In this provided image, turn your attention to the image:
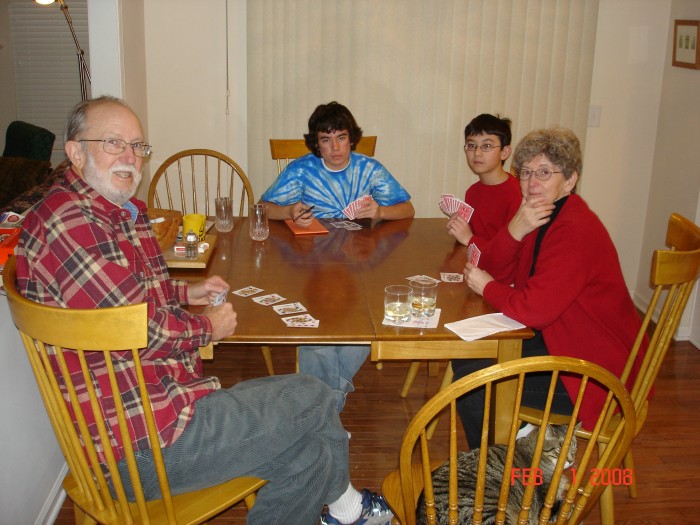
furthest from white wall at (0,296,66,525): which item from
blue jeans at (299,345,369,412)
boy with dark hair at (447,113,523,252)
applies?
boy with dark hair at (447,113,523,252)

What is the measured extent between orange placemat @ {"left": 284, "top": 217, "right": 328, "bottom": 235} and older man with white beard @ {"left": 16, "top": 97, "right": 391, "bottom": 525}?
95 centimetres

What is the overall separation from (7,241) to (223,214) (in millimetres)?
846

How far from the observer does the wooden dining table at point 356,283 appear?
1.94 m

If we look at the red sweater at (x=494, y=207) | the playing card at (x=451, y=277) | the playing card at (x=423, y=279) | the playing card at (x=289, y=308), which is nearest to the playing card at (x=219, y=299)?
the playing card at (x=289, y=308)

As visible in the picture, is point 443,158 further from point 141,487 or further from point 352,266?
point 141,487

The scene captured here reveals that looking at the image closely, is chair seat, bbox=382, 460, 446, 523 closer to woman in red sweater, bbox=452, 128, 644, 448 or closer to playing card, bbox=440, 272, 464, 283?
woman in red sweater, bbox=452, 128, 644, 448

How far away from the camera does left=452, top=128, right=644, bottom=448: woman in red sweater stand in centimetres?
201

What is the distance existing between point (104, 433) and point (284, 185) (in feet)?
5.88

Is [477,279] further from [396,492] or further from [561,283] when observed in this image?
[396,492]

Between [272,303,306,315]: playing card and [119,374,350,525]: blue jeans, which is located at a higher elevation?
[272,303,306,315]: playing card

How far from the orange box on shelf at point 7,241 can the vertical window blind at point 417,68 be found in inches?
79.4

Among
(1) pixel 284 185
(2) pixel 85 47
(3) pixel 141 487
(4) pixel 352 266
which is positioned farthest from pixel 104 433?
(2) pixel 85 47

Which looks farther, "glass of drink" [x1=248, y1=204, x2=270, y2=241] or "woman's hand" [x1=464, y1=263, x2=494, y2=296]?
"glass of drink" [x1=248, y1=204, x2=270, y2=241]

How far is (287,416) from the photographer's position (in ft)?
5.86
